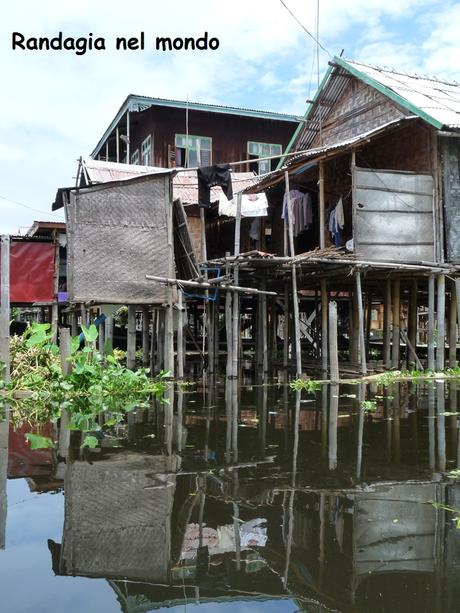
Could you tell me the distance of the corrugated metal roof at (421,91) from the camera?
46.0 feet

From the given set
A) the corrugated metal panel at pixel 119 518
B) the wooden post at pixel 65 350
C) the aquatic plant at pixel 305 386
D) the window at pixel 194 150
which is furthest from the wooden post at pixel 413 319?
the corrugated metal panel at pixel 119 518

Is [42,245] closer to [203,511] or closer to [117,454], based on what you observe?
[117,454]

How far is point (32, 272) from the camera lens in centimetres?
1814

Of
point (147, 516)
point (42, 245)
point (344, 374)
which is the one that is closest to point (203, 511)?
point (147, 516)

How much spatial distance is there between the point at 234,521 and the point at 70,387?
22.0 feet

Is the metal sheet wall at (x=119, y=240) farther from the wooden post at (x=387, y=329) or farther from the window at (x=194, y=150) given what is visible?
the window at (x=194, y=150)

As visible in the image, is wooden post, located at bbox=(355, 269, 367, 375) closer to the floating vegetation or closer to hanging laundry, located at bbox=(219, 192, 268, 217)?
hanging laundry, located at bbox=(219, 192, 268, 217)

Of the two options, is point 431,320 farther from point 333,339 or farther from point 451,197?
point 333,339

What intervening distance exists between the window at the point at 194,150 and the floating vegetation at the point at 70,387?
40.9 ft

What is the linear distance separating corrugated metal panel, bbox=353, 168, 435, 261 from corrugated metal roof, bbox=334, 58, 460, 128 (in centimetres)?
147

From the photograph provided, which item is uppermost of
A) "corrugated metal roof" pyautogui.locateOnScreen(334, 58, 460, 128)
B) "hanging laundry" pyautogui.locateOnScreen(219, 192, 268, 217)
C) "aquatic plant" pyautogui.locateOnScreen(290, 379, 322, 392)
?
"corrugated metal roof" pyautogui.locateOnScreen(334, 58, 460, 128)

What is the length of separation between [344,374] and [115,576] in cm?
1180

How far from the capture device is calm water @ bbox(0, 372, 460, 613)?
3.54 metres

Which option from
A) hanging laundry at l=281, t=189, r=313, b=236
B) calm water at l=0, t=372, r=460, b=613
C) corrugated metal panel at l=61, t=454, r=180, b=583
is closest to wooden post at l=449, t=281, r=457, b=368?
hanging laundry at l=281, t=189, r=313, b=236
